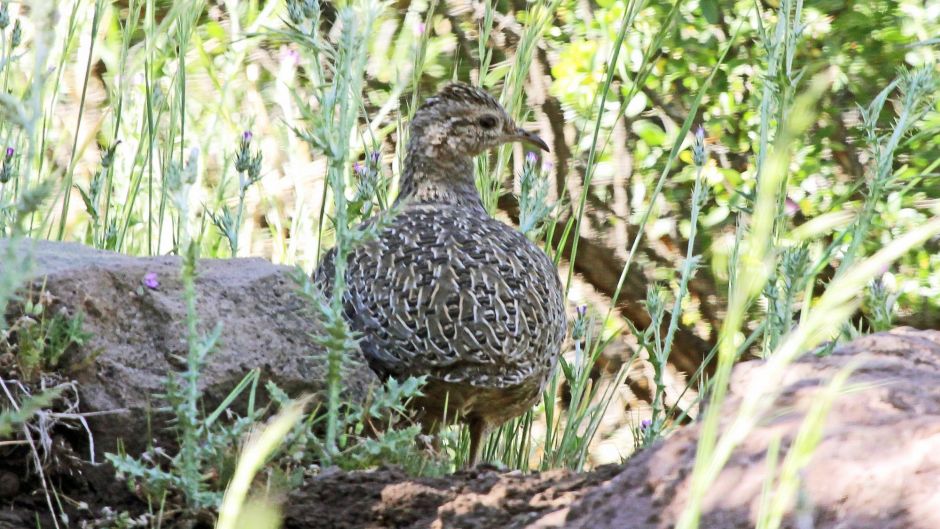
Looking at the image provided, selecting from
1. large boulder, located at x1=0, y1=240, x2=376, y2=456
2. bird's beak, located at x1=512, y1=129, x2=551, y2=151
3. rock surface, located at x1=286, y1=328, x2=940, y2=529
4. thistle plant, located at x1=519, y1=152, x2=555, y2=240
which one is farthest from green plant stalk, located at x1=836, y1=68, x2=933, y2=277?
bird's beak, located at x1=512, y1=129, x2=551, y2=151

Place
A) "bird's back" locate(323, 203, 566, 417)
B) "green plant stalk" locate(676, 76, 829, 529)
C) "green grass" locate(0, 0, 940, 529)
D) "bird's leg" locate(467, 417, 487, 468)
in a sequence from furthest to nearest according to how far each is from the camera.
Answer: "bird's leg" locate(467, 417, 487, 468) → "bird's back" locate(323, 203, 566, 417) → "green grass" locate(0, 0, 940, 529) → "green plant stalk" locate(676, 76, 829, 529)

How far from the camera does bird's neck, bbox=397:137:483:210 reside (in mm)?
5973

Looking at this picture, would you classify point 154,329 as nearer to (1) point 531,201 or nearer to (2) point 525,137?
(1) point 531,201

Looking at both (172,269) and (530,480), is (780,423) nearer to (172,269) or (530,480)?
(530,480)

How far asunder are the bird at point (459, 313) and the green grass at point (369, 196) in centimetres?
12

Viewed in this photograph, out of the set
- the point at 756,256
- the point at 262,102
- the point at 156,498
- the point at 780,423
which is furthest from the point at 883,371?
the point at 262,102

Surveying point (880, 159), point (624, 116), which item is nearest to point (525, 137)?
point (624, 116)

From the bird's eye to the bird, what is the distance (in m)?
0.90

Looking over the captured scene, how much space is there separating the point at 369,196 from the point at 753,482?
2004mm

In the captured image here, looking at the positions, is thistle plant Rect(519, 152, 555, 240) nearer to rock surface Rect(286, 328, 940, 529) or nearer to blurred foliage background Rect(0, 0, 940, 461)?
blurred foliage background Rect(0, 0, 940, 461)

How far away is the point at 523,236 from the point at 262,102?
347cm

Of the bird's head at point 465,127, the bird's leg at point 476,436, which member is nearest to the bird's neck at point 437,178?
the bird's head at point 465,127

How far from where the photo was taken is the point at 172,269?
12.4 feet

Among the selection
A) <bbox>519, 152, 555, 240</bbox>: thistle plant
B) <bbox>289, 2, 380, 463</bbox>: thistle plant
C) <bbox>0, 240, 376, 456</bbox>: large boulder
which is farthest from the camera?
<bbox>519, 152, 555, 240</bbox>: thistle plant
